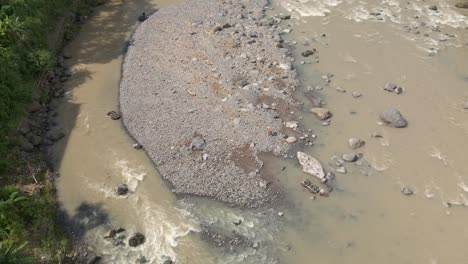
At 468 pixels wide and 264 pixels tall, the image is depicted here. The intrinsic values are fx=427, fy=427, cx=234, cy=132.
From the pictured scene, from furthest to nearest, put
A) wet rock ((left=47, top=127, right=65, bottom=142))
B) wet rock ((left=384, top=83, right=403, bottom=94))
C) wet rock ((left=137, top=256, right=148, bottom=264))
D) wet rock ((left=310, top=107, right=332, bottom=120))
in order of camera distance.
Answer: wet rock ((left=384, top=83, right=403, bottom=94)), wet rock ((left=310, top=107, right=332, bottom=120)), wet rock ((left=47, top=127, right=65, bottom=142)), wet rock ((left=137, top=256, right=148, bottom=264))

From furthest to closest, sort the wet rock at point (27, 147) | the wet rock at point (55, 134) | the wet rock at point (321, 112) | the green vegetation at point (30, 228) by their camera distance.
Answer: the wet rock at point (321, 112)
the wet rock at point (55, 134)
the wet rock at point (27, 147)
the green vegetation at point (30, 228)

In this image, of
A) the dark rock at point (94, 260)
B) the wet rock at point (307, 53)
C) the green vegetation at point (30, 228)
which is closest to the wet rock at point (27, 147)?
the green vegetation at point (30, 228)

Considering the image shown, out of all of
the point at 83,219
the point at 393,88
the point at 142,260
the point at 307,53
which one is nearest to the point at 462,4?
the point at 393,88

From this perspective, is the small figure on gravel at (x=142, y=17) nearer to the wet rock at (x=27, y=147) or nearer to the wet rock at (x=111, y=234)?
the wet rock at (x=27, y=147)

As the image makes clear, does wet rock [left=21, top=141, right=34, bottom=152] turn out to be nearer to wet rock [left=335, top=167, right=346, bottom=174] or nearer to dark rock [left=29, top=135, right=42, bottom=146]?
dark rock [left=29, top=135, right=42, bottom=146]

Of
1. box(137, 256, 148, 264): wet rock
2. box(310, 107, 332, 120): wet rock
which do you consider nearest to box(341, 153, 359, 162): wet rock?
box(310, 107, 332, 120): wet rock
